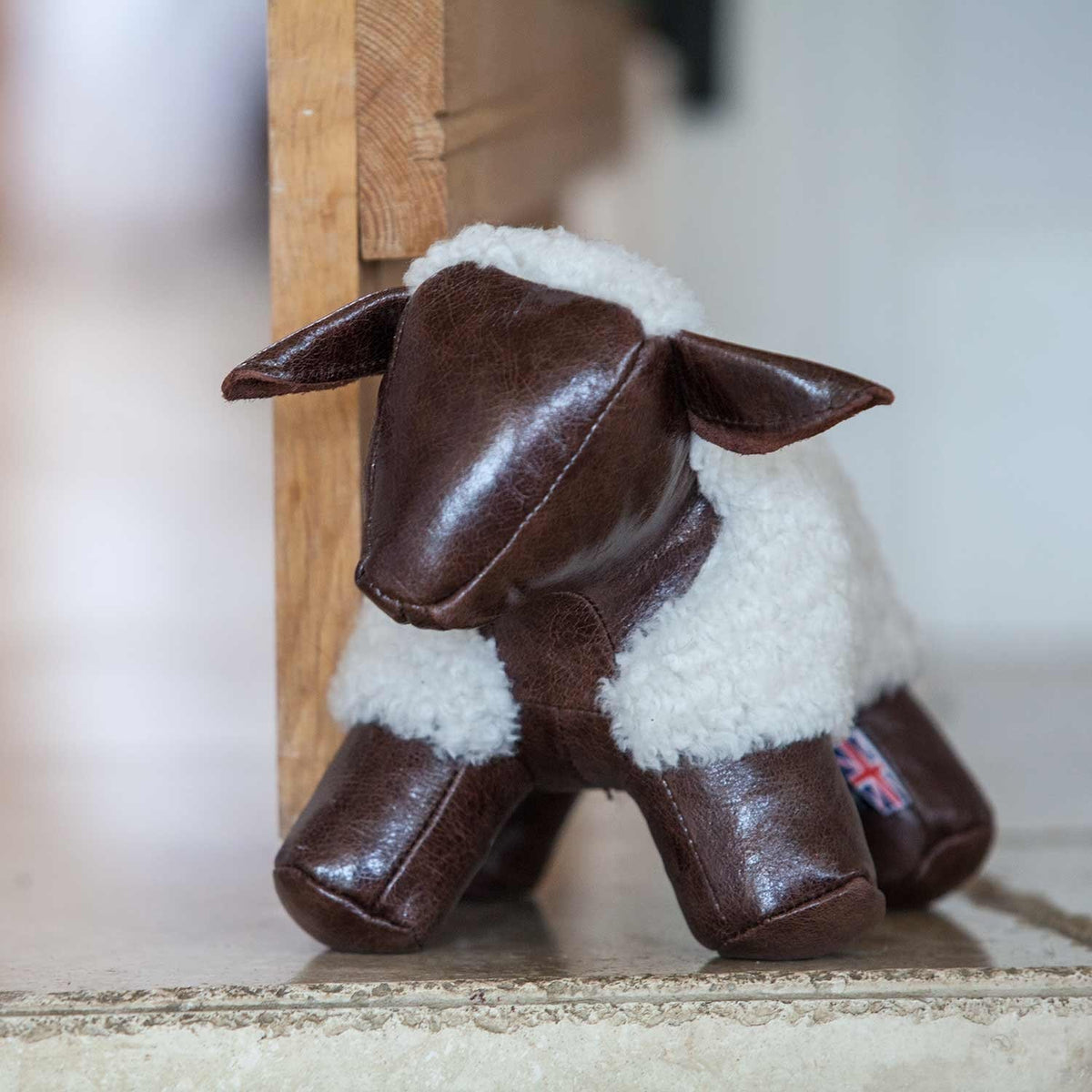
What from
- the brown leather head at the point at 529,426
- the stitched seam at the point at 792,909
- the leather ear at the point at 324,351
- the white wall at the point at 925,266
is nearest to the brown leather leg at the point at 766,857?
the stitched seam at the point at 792,909

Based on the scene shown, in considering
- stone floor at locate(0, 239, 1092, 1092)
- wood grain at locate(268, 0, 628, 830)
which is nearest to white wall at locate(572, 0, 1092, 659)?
stone floor at locate(0, 239, 1092, 1092)

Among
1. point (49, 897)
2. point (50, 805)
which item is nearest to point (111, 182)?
point (50, 805)

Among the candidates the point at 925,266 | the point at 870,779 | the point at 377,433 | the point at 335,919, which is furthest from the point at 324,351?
the point at 925,266

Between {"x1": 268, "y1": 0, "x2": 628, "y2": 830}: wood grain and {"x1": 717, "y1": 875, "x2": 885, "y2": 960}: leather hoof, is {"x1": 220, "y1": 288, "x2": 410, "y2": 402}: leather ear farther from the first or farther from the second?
{"x1": 717, "y1": 875, "x2": 885, "y2": 960}: leather hoof

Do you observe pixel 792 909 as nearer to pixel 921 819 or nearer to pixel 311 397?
pixel 921 819

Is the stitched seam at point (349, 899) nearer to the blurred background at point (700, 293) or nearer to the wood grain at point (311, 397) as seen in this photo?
the wood grain at point (311, 397)
